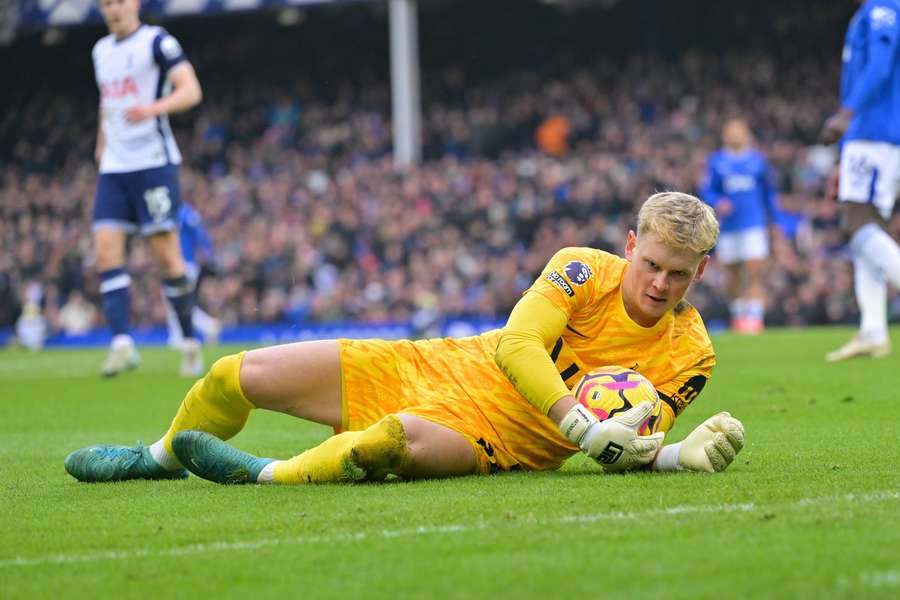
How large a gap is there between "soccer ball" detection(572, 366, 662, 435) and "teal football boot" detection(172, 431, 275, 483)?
124 cm

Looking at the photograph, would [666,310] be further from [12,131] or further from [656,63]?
[12,131]

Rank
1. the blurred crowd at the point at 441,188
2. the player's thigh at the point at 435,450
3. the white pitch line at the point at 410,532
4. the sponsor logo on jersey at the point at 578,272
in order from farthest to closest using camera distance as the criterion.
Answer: the blurred crowd at the point at 441,188 < the sponsor logo on jersey at the point at 578,272 < the player's thigh at the point at 435,450 < the white pitch line at the point at 410,532

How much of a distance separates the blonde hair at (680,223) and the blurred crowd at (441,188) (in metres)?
18.2

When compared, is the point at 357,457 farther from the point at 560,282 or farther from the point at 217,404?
the point at 560,282

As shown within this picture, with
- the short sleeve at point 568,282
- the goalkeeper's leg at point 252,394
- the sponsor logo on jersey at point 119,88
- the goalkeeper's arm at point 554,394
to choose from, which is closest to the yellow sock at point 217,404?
the goalkeeper's leg at point 252,394

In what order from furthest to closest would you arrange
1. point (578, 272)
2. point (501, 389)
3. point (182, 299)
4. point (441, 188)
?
1. point (441, 188)
2. point (182, 299)
3. point (501, 389)
4. point (578, 272)

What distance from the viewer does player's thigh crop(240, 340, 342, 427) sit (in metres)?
5.26

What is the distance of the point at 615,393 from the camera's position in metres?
5.07

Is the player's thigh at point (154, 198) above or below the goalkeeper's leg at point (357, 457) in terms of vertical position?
above

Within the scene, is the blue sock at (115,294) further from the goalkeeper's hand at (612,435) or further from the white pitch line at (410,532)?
the white pitch line at (410,532)

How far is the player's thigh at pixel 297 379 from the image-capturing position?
5258mm

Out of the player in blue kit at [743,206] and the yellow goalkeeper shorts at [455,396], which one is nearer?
the yellow goalkeeper shorts at [455,396]

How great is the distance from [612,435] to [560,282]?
612 mm

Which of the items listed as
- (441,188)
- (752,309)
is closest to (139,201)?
(752,309)
